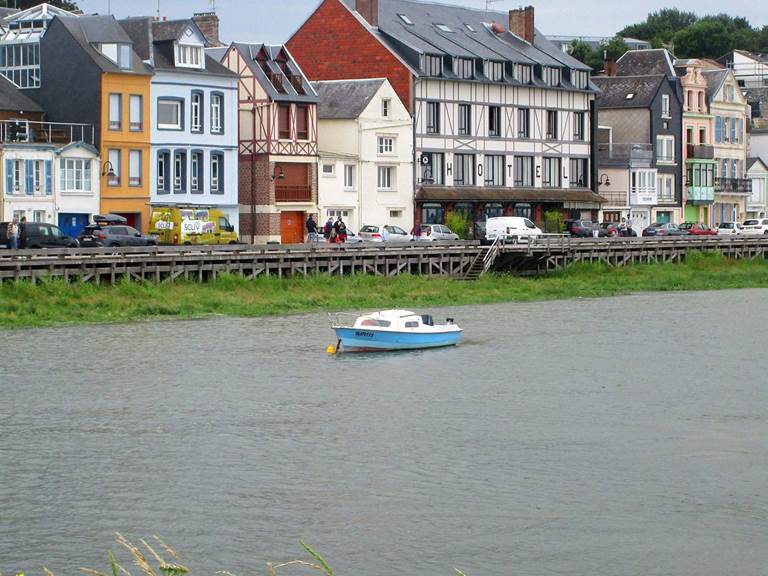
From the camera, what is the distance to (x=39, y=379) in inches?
1465

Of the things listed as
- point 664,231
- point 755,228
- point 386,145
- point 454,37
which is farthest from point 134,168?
point 755,228

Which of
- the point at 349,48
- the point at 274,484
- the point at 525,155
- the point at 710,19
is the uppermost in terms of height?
the point at 710,19

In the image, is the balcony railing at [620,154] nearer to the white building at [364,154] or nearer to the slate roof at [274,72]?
the white building at [364,154]

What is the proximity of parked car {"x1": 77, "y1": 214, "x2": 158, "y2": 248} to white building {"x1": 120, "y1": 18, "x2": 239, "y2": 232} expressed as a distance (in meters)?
9.06

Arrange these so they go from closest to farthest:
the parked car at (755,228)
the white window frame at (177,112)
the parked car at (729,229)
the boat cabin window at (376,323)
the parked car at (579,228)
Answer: the boat cabin window at (376,323) < the white window frame at (177,112) < the parked car at (579,228) < the parked car at (729,229) < the parked car at (755,228)

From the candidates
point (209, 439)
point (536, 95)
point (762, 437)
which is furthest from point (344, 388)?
point (536, 95)

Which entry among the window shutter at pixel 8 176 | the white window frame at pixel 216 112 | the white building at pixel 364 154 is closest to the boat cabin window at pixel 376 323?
the window shutter at pixel 8 176

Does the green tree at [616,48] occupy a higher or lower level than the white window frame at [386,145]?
higher

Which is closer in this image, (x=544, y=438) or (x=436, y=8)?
(x=544, y=438)

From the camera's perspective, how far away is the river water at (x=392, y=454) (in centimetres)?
2222

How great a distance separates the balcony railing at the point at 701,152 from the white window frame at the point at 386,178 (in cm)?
3342

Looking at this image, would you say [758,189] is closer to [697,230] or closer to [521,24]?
[697,230]

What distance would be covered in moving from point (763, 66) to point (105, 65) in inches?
3503

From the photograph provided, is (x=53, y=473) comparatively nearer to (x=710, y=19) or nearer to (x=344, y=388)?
(x=344, y=388)
